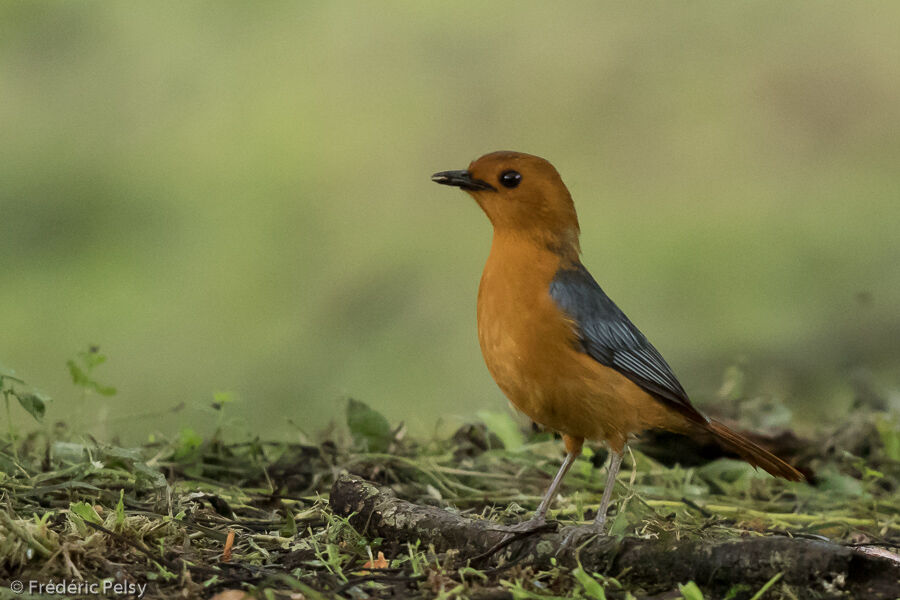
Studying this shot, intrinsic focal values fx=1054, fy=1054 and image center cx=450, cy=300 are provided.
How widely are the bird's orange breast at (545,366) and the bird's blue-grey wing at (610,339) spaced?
1.4 inches

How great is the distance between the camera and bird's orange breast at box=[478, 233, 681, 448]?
4.23 meters

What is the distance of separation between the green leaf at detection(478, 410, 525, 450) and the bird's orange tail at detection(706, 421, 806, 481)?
1.31 metres

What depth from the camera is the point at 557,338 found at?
427 cm

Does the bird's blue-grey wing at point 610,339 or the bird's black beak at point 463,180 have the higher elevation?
the bird's black beak at point 463,180

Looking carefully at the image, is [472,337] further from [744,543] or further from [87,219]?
[744,543]

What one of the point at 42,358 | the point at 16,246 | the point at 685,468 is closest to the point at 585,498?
the point at 685,468

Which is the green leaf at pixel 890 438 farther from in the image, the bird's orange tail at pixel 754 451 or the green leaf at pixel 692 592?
the green leaf at pixel 692 592

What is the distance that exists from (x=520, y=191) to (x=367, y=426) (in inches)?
65.4

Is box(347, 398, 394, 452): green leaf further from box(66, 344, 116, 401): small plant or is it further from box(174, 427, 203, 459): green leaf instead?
box(66, 344, 116, 401): small plant

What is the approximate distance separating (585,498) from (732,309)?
23.5 feet

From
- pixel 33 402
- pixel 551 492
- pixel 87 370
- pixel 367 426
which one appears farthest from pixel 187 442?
pixel 551 492

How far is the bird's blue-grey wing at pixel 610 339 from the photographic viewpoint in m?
4.35

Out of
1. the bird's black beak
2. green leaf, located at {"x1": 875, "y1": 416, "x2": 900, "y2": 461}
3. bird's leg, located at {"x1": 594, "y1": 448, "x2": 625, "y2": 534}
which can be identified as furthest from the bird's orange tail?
green leaf, located at {"x1": 875, "y1": 416, "x2": 900, "y2": 461}

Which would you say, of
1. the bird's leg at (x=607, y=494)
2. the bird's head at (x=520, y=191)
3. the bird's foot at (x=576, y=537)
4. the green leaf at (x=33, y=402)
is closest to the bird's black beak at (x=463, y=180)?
the bird's head at (x=520, y=191)
